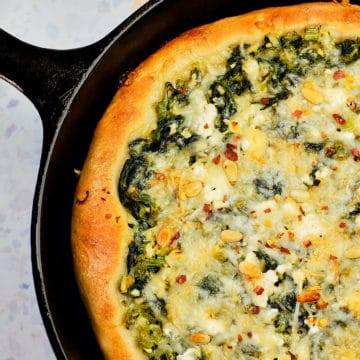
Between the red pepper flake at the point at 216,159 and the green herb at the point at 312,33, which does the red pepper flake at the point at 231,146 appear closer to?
the red pepper flake at the point at 216,159

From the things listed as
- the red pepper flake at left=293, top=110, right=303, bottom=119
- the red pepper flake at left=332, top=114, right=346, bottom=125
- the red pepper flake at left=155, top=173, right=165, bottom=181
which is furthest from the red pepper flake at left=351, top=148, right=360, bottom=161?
the red pepper flake at left=155, top=173, right=165, bottom=181

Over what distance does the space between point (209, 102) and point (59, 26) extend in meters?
1.20

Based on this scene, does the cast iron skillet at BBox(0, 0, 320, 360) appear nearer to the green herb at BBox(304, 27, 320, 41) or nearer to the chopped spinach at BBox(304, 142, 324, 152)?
the green herb at BBox(304, 27, 320, 41)

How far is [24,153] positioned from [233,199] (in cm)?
133

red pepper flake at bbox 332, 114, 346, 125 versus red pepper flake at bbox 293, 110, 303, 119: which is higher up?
red pepper flake at bbox 293, 110, 303, 119

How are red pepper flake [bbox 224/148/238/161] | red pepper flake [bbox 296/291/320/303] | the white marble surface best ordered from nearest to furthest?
red pepper flake [bbox 296/291/320/303]
red pepper flake [bbox 224/148/238/161]
the white marble surface

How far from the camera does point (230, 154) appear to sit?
3250 millimetres

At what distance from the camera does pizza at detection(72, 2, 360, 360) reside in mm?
3178

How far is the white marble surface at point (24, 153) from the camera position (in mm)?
3977

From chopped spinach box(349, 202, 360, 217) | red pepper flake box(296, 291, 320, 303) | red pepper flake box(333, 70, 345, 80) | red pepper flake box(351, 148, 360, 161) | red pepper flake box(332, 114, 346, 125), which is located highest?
red pepper flake box(333, 70, 345, 80)

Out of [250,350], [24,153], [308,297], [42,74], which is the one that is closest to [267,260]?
[308,297]

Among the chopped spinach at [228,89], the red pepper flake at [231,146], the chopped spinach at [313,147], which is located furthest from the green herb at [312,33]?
the red pepper flake at [231,146]

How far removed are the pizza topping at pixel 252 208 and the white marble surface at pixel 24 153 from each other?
2.97ft

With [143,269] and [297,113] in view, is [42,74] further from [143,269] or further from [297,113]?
[297,113]
